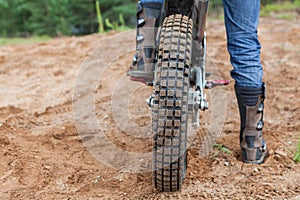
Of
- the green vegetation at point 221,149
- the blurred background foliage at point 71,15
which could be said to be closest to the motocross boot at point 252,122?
the green vegetation at point 221,149

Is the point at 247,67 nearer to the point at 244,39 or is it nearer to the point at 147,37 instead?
the point at 244,39

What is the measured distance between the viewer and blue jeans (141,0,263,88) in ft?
7.15

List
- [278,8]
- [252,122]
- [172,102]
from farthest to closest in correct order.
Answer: [278,8]
[252,122]
[172,102]

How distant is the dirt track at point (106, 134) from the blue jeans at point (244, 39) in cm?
48

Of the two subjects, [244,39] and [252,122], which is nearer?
[244,39]

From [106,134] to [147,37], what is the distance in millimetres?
854

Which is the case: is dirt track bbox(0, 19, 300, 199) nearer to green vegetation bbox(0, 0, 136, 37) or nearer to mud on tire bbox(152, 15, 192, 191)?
mud on tire bbox(152, 15, 192, 191)

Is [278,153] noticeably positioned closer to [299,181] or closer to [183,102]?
[299,181]

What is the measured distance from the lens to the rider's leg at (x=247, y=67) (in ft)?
7.18

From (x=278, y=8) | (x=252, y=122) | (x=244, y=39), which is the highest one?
(x=244, y=39)

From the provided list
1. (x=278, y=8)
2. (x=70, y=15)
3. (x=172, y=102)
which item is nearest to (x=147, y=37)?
(x=172, y=102)

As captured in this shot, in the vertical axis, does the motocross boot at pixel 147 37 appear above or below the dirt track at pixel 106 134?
above

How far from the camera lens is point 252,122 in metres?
2.33

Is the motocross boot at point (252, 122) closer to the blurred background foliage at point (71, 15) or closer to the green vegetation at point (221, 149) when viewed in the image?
the green vegetation at point (221, 149)
